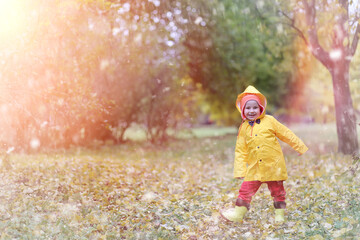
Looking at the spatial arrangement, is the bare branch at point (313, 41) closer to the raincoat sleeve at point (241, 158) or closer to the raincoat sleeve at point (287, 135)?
the raincoat sleeve at point (287, 135)

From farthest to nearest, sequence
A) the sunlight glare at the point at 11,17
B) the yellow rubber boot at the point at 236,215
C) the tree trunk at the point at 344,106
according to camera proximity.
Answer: the tree trunk at the point at 344,106, the sunlight glare at the point at 11,17, the yellow rubber boot at the point at 236,215

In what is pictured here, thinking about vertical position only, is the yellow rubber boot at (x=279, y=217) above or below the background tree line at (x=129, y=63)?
below

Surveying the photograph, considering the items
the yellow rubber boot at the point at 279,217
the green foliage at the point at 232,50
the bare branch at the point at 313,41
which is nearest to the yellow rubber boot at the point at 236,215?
the yellow rubber boot at the point at 279,217

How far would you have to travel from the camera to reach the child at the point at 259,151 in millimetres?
5477

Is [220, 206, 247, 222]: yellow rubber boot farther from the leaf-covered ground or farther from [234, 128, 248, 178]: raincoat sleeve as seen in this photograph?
[234, 128, 248, 178]: raincoat sleeve

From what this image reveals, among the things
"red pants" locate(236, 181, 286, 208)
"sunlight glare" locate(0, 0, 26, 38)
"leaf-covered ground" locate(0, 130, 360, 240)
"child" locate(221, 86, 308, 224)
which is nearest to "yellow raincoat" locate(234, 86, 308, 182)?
"child" locate(221, 86, 308, 224)

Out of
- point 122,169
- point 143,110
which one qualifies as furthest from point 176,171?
point 143,110

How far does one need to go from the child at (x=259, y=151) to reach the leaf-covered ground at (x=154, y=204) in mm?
394

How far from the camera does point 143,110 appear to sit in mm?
18703

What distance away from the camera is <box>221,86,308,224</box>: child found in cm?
548

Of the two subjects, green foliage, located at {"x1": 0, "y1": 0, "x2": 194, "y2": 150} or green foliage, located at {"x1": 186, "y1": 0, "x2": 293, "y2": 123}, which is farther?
green foliage, located at {"x1": 186, "y1": 0, "x2": 293, "y2": 123}

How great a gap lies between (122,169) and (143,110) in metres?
9.19

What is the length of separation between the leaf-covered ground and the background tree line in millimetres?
1419

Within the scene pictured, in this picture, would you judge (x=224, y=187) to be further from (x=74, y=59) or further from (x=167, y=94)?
(x=167, y=94)
